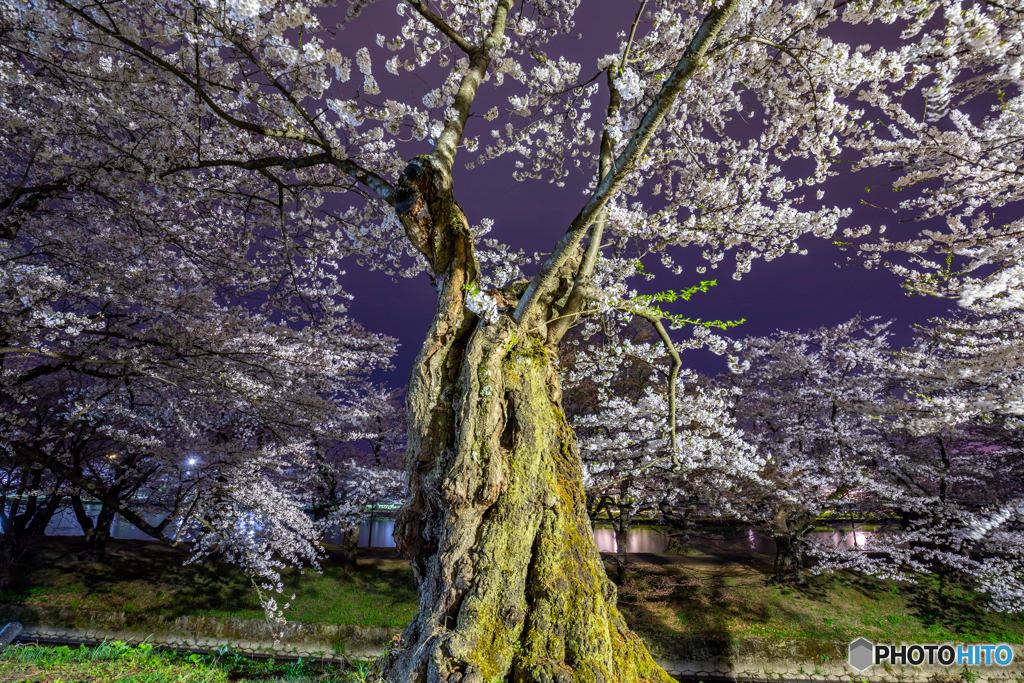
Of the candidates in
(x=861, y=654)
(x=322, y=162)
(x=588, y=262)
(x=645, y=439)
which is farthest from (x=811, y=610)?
(x=322, y=162)

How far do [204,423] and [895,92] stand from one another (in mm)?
15112

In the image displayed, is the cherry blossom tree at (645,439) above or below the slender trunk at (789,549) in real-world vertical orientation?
above

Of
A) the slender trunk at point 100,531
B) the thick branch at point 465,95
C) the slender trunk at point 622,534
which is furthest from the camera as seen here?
the slender trunk at point 100,531

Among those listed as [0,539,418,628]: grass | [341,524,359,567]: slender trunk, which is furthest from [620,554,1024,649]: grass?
[341,524,359,567]: slender trunk

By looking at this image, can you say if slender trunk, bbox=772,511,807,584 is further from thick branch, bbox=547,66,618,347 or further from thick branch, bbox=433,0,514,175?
thick branch, bbox=433,0,514,175

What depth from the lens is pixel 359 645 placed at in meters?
10.4

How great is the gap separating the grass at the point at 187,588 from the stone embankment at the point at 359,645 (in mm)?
Answer: 308

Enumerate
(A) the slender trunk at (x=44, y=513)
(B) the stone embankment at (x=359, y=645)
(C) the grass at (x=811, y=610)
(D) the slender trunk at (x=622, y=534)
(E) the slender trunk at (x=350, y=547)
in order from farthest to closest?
(E) the slender trunk at (x=350, y=547)
(A) the slender trunk at (x=44, y=513)
(D) the slender trunk at (x=622, y=534)
(C) the grass at (x=811, y=610)
(B) the stone embankment at (x=359, y=645)

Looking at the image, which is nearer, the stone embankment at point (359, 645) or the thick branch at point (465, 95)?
the thick branch at point (465, 95)

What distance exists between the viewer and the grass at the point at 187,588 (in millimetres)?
11133

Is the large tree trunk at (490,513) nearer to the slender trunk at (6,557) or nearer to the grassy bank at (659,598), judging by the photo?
the grassy bank at (659,598)

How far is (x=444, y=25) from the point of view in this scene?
469 cm
